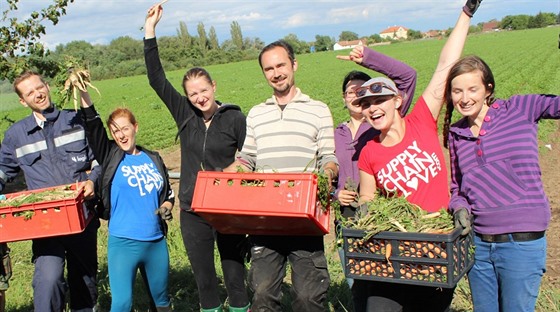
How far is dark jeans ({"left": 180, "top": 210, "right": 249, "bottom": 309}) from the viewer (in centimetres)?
403

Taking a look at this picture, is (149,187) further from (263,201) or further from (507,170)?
(507,170)

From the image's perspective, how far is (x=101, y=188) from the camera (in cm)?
412

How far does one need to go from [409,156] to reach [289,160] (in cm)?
83

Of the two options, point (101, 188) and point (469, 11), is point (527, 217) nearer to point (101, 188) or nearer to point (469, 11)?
point (469, 11)

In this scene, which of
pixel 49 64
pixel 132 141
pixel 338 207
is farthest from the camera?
pixel 49 64

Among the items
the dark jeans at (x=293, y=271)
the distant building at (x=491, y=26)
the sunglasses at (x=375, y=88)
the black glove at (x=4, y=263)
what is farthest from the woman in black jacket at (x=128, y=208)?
the distant building at (x=491, y=26)

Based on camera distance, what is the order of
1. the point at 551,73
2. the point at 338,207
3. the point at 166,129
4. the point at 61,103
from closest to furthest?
the point at 338,207 < the point at 61,103 < the point at 166,129 < the point at 551,73

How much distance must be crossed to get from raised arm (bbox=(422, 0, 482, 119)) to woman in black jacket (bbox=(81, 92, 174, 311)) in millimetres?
2086

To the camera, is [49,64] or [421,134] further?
[49,64]

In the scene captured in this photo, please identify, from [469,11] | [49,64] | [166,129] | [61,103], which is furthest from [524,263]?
[166,129]

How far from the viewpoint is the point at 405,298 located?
3.03m

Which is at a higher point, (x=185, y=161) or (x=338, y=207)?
(x=185, y=161)

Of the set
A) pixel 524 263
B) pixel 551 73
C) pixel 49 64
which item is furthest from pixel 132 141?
pixel 551 73

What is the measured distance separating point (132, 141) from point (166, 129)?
13489mm
